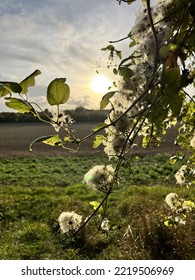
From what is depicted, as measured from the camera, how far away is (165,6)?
1.17m

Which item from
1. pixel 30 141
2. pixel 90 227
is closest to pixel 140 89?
pixel 90 227

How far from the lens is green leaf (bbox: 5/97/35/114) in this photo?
0.95 meters

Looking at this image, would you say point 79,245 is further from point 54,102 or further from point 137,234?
point 54,102

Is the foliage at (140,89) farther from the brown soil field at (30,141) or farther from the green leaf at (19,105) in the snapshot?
the brown soil field at (30,141)

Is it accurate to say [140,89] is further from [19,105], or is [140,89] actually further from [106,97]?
[19,105]

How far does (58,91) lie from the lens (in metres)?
0.94

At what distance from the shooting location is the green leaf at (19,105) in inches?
37.5

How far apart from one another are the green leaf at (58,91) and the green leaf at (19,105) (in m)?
0.06

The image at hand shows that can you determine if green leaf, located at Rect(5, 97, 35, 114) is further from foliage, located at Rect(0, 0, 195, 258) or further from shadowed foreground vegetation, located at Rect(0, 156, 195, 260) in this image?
shadowed foreground vegetation, located at Rect(0, 156, 195, 260)

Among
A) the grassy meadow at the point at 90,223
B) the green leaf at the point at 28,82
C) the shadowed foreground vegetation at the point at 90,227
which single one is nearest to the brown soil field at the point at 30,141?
the grassy meadow at the point at 90,223

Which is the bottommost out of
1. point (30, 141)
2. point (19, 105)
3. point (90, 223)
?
point (30, 141)

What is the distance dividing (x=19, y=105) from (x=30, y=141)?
2450 cm

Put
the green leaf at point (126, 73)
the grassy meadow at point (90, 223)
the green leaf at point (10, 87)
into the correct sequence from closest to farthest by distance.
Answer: the green leaf at point (10, 87) → the green leaf at point (126, 73) → the grassy meadow at point (90, 223)
